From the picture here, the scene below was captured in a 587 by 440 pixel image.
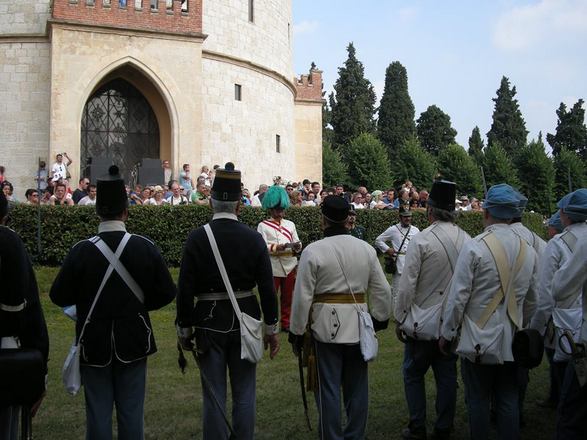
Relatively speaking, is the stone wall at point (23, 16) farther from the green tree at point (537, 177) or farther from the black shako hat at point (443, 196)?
the green tree at point (537, 177)

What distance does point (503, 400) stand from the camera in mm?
5676

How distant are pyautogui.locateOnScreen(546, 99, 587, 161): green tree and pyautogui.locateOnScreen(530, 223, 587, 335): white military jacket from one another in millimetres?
63270

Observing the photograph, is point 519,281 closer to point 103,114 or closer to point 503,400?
point 503,400

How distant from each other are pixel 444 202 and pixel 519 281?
4.14ft

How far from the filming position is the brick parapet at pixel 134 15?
2306 cm

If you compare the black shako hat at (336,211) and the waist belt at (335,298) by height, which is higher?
the black shako hat at (336,211)

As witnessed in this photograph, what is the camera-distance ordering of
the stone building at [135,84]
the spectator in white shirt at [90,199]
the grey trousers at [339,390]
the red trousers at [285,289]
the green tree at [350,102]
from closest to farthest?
1. the grey trousers at [339,390]
2. the red trousers at [285,289]
3. the spectator in white shirt at [90,199]
4. the stone building at [135,84]
5. the green tree at [350,102]

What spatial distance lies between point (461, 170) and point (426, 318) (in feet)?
142

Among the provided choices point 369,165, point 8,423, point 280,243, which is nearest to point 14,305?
point 8,423

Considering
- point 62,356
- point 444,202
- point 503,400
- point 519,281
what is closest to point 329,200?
point 444,202

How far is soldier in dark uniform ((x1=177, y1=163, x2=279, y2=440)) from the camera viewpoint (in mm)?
5586

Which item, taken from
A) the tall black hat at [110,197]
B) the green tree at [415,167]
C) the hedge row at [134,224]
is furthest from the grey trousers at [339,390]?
the green tree at [415,167]

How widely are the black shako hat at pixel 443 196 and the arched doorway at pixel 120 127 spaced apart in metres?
20.2

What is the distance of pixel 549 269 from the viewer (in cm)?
607
